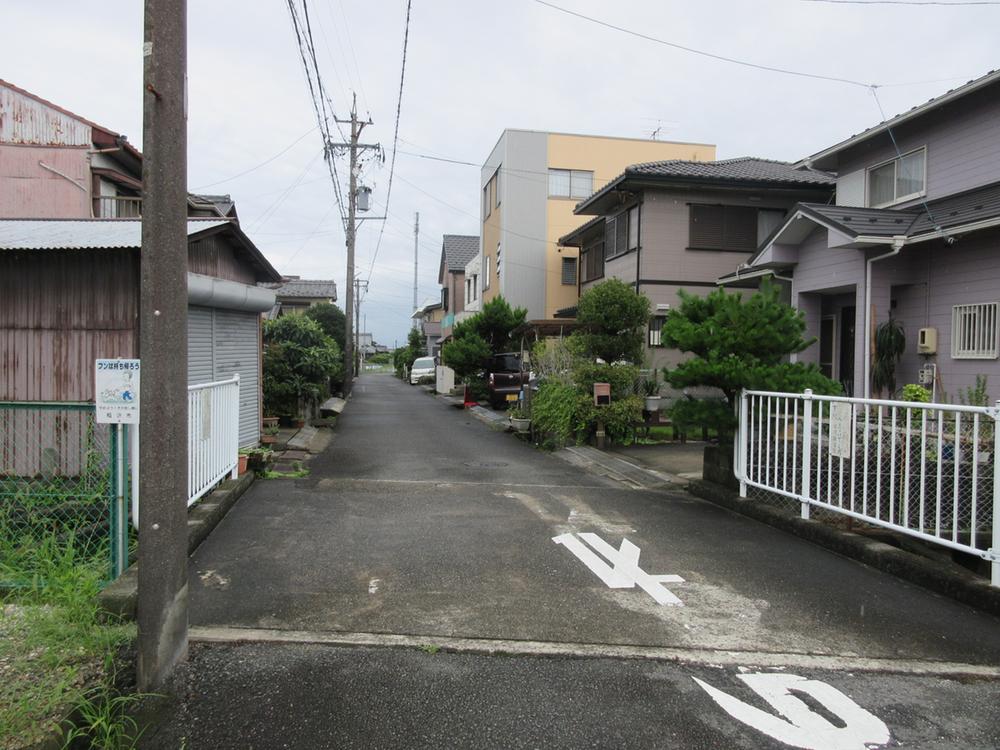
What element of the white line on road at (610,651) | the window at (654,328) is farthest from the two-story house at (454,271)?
the white line on road at (610,651)

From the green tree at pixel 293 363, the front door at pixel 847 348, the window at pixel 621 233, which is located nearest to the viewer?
the front door at pixel 847 348

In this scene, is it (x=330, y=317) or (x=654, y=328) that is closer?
(x=654, y=328)

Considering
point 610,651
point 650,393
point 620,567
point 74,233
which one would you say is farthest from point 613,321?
point 610,651

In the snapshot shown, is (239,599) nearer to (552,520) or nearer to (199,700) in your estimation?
(199,700)

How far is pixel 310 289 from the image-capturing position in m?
52.1

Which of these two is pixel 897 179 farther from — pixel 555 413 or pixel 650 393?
pixel 555 413

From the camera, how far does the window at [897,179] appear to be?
11.9 m

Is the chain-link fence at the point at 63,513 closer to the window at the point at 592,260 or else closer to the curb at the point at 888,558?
the curb at the point at 888,558

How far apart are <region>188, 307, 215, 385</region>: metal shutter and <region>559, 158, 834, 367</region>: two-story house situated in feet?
36.1

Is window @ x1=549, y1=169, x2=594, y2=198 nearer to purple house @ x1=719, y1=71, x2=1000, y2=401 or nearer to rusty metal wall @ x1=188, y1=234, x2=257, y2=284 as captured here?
purple house @ x1=719, y1=71, x2=1000, y2=401

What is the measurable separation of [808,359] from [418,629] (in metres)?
11.5

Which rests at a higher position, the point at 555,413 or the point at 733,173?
the point at 733,173

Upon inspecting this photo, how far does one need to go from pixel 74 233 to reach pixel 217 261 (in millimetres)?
2132

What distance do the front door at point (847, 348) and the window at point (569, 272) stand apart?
1554cm
